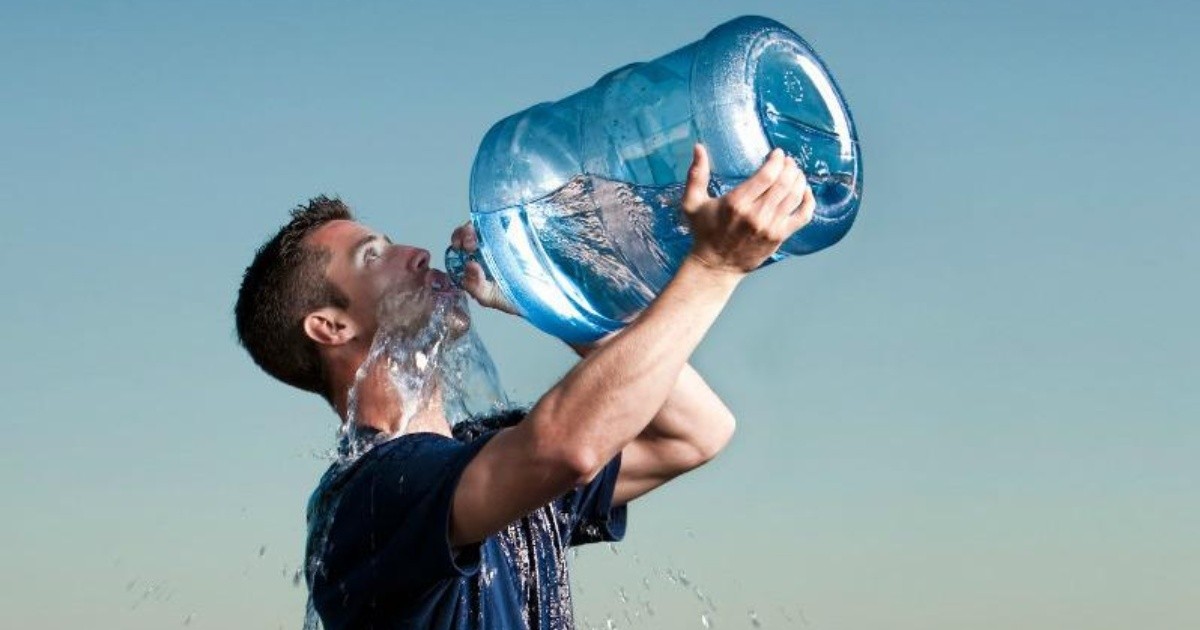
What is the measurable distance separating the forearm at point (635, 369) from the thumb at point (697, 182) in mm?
118

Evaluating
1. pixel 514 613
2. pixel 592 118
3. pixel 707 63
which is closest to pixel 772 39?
pixel 707 63

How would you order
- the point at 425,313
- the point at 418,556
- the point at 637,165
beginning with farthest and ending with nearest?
1. the point at 425,313
2. the point at 637,165
3. the point at 418,556

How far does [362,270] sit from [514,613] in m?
1.04

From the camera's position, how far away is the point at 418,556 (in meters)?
3.58

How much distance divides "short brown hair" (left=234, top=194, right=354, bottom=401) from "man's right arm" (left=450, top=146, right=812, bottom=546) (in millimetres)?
1241

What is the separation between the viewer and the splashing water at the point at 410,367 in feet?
13.8

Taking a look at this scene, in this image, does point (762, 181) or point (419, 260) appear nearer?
point (762, 181)

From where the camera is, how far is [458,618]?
3.84m

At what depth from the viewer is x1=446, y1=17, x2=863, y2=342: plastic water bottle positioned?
377 centimetres

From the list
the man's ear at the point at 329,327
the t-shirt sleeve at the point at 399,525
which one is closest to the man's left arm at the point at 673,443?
the man's ear at the point at 329,327

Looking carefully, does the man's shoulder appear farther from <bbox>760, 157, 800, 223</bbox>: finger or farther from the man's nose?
<bbox>760, 157, 800, 223</bbox>: finger

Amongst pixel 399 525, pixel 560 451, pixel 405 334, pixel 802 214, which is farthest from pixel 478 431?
pixel 802 214

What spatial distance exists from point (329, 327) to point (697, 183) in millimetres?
1449

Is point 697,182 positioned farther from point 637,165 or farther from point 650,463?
point 650,463
